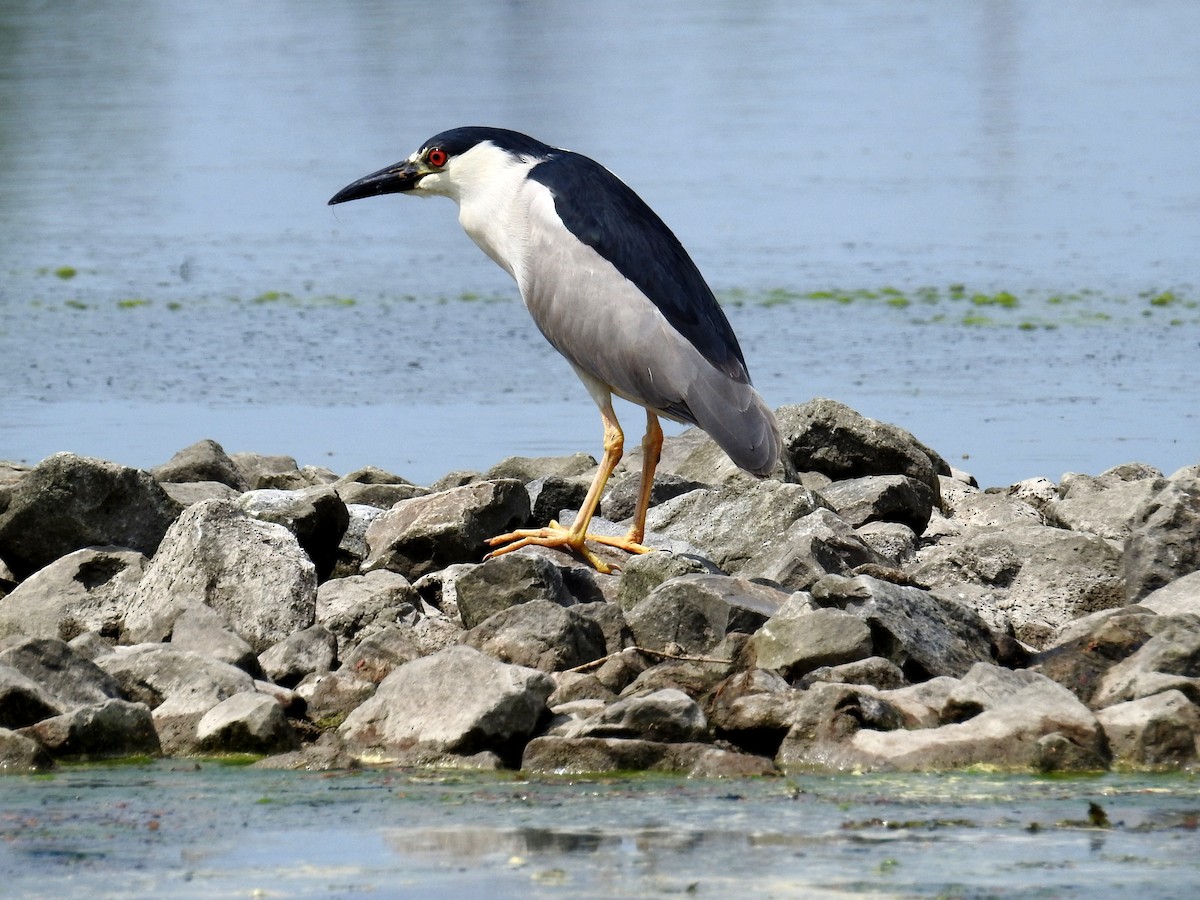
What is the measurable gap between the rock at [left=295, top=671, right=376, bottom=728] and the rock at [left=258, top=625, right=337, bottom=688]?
23 centimetres

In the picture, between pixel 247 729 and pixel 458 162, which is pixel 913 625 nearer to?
pixel 247 729

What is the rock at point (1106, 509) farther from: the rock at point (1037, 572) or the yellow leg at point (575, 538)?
the yellow leg at point (575, 538)

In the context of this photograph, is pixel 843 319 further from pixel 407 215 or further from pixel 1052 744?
pixel 1052 744

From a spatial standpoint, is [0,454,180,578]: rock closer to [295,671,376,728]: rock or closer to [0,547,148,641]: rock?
[0,547,148,641]: rock

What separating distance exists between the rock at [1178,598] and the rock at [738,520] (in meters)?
1.36

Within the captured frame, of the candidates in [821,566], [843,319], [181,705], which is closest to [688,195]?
[843,319]

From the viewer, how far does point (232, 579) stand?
21.9ft

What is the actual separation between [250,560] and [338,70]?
31341mm

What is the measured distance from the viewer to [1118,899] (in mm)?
4203

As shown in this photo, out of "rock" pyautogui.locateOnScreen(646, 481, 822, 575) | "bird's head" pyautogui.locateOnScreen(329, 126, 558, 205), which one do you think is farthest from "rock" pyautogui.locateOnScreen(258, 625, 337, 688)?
"bird's head" pyautogui.locateOnScreen(329, 126, 558, 205)

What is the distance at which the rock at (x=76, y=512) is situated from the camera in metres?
7.25

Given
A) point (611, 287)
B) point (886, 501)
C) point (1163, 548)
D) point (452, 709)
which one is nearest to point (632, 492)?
point (611, 287)

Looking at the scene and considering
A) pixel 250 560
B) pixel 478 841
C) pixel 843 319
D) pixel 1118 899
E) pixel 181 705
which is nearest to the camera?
pixel 1118 899

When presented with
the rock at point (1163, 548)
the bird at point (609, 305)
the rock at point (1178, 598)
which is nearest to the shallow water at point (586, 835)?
the rock at point (1178, 598)
